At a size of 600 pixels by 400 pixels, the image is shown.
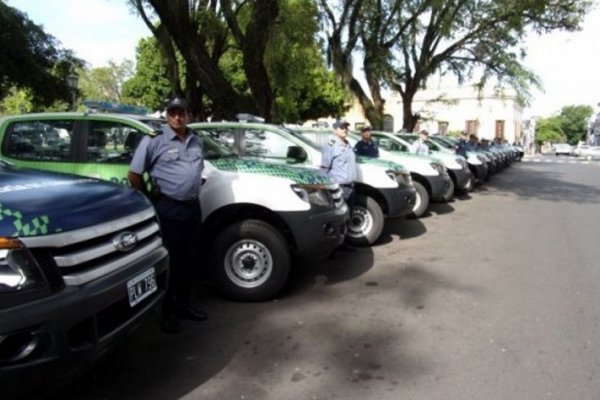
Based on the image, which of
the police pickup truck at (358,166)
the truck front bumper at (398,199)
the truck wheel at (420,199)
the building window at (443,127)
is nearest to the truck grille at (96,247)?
the police pickup truck at (358,166)

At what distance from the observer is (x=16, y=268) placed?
2.50 meters

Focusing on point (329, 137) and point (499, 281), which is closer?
point (499, 281)

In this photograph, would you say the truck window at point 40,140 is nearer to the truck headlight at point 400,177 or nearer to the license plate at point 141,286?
the license plate at point 141,286

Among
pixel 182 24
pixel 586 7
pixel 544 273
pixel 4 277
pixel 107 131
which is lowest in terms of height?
pixel 544 273

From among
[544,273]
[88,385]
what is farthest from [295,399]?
[544,273]

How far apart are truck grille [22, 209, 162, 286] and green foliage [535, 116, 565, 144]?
107m

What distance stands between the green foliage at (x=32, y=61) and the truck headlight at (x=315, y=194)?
73.2 ft

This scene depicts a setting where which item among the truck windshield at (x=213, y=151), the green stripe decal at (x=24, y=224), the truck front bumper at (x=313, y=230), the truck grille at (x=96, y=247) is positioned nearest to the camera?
the green stripe decal at (x=24, y=224)

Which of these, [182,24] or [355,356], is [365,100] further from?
[355,356]

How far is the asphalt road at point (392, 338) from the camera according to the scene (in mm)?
3588

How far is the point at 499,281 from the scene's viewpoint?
607 cm

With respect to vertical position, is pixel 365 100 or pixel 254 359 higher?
pixel 365 100

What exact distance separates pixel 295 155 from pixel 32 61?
2117 centimetres

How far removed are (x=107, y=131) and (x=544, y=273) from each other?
495cm
